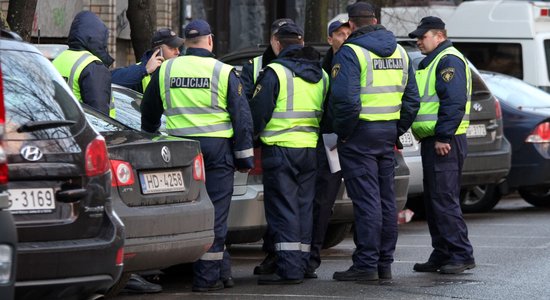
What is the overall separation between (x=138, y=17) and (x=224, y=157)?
264 inches

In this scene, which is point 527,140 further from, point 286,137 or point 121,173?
point 121,173

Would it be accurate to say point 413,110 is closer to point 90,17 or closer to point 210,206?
point 210,206

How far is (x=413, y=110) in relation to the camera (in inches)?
404

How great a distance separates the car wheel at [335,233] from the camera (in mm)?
11844

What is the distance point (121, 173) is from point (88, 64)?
94.6 inches

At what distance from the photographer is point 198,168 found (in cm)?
909

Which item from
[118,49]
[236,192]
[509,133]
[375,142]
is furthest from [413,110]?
[118,49]

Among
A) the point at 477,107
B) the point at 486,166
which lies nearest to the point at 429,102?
the point at 477,107

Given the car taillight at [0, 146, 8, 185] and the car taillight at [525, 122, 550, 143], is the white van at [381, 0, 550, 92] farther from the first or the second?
the car taillight at [0, 146, 8, 185]

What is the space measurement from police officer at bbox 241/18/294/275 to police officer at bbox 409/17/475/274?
3.49ft

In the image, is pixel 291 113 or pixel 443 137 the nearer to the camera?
pixel 291 113

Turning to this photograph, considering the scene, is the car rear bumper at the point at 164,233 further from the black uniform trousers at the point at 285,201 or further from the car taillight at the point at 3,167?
the car taillight at the point at 3,167

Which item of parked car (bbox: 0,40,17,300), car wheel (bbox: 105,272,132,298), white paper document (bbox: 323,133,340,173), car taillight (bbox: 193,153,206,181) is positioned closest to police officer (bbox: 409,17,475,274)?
white paper document (bbox: 323,133,340,173)

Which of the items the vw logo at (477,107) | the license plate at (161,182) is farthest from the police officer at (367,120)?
the vw logo at (477,107)
